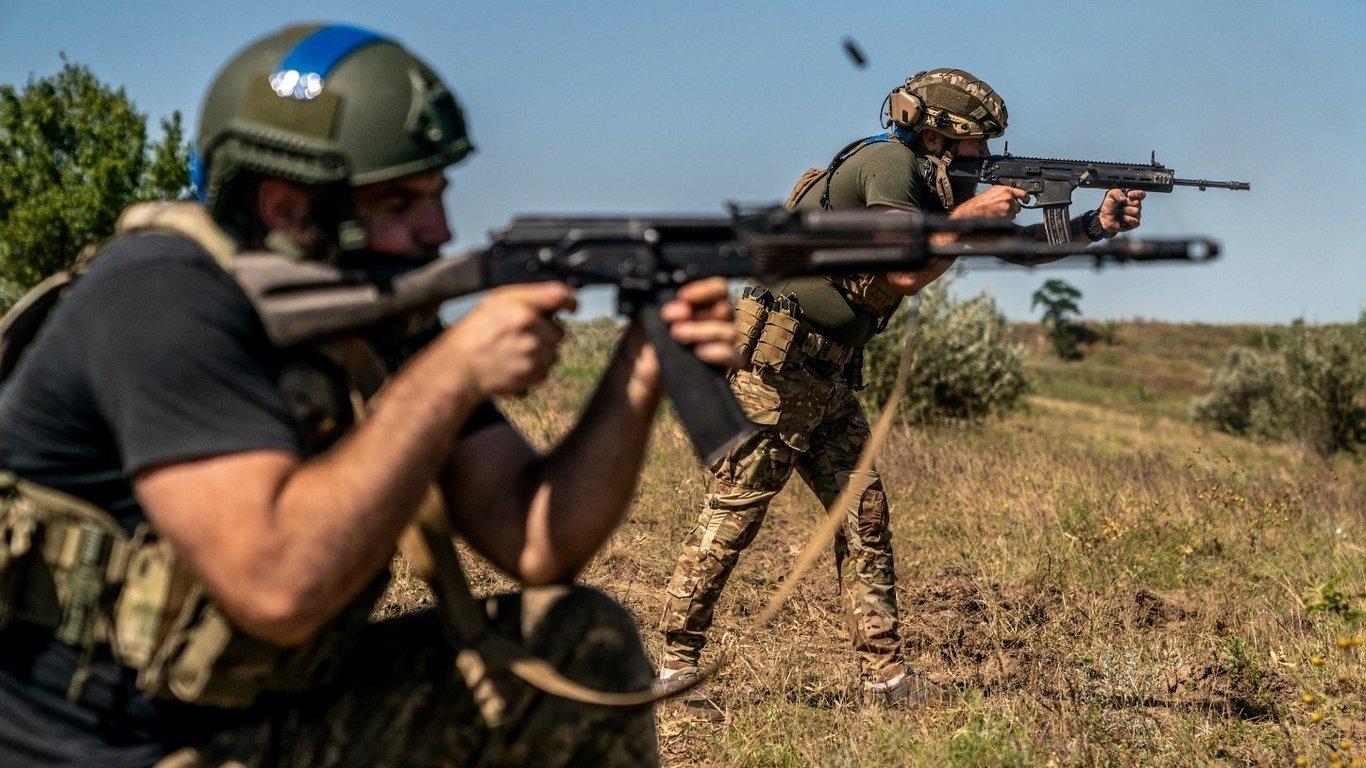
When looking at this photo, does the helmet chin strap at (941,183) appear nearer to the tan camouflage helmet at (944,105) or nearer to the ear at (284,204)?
the tan camouflage helmet at (944,105)

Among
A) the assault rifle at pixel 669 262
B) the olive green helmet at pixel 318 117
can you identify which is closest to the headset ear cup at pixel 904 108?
the assault rifle at pixel 669 262

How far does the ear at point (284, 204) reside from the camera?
2.76 metres

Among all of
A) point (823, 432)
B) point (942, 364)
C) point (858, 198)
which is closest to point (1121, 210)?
point (858, 198)

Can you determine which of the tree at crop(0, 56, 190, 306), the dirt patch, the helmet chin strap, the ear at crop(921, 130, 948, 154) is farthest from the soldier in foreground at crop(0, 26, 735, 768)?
the tree at crop(0, 56, 190, 306)

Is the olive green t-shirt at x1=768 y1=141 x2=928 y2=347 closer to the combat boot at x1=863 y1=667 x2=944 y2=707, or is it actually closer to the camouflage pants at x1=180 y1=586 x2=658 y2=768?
the combat boot at x1=863 y1=667 x2=944 y2=707

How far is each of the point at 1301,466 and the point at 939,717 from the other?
14.1 metres

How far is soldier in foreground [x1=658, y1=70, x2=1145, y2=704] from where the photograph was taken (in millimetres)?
5750

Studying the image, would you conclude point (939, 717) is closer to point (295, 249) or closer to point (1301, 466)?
point (295, 249)

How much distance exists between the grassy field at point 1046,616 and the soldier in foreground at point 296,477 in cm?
202

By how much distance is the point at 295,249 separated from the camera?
2744 millimetres

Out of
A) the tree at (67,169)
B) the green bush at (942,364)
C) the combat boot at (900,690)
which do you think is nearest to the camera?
the combat boot at (900,690)

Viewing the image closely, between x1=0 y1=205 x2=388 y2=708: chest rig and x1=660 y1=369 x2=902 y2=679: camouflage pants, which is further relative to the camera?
x1=660 y1=369 x2=902 y2=679: camouflage pants

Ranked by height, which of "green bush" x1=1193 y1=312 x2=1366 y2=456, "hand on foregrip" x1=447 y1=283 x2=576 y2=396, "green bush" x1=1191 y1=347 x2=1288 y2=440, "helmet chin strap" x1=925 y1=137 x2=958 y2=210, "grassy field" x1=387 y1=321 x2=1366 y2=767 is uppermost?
"helmet chin strap" x1=925 y1=137 x2=958 y2=210

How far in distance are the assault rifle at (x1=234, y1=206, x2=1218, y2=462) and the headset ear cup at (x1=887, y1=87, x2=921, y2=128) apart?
3.37 m
